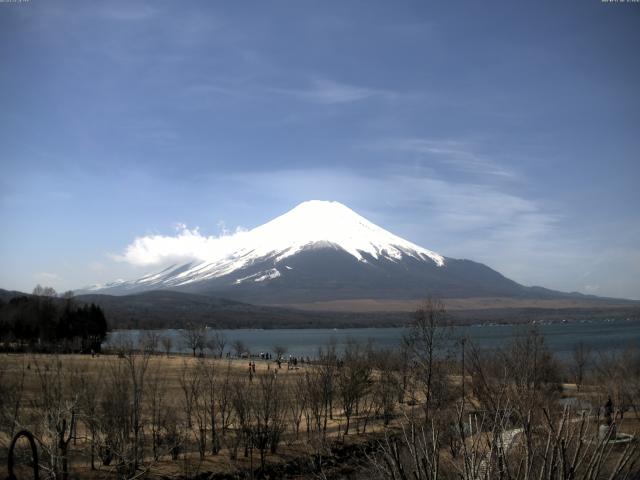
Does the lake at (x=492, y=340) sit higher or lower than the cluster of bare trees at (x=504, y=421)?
lower

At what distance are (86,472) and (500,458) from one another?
18.9 meters

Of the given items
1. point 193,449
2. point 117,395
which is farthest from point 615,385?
point 117,395

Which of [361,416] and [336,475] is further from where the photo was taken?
[361,416]

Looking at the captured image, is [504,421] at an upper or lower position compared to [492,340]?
upper

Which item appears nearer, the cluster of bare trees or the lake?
the cluster of bare trees

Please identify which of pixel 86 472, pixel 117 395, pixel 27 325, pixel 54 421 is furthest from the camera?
pixel 27 325

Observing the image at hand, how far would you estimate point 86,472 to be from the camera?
19922mm

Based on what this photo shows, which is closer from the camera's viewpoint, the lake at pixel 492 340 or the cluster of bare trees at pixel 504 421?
the cluster of bare trees at pixel 504 421

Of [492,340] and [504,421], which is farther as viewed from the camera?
[492,340]

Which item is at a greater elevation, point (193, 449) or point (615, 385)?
point (615, 385)

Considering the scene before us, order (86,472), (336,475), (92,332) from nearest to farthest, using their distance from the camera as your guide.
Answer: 1. (86,472)
2. (336,475)
3. (92,332)

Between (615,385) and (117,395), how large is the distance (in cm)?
2141

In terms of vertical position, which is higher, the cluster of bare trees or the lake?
the cluster of bare trees

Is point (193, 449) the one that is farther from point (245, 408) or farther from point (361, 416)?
point (361, 416)
